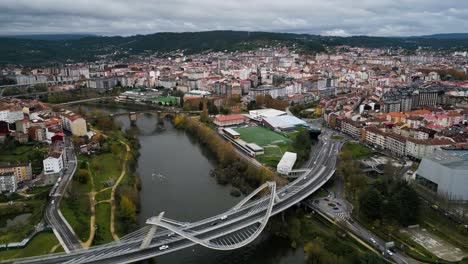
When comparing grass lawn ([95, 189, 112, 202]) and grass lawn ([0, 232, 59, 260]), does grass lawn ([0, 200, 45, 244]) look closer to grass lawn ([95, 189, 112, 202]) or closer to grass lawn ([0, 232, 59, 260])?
grass lawn ([0, 232, 59, 260])

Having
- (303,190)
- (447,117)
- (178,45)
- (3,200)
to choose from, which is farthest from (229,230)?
(178,45)

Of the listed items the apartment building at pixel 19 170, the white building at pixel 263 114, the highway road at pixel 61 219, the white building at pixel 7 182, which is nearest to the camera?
the highway road at pixel 61 219

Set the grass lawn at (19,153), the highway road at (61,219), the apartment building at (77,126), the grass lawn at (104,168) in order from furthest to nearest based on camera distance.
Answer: the apartment building at (77,126), the grass lawn at (19,153), the grass lawn at (104,168), the highway road at (61,219)

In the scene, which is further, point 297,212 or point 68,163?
point 68,163

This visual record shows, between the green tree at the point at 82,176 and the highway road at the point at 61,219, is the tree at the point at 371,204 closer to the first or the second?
the highway road at the point at 61,219

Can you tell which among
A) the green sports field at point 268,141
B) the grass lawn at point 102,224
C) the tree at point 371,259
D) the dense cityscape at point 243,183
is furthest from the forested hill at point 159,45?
the tree at point 371,259

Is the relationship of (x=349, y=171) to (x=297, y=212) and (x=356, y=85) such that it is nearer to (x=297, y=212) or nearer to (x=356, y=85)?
(x=297, y=212)

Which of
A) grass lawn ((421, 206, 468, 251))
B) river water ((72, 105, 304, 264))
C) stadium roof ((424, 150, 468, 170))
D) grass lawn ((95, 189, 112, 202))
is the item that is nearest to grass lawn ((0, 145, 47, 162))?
river water ((72, 105, 304, 264))
